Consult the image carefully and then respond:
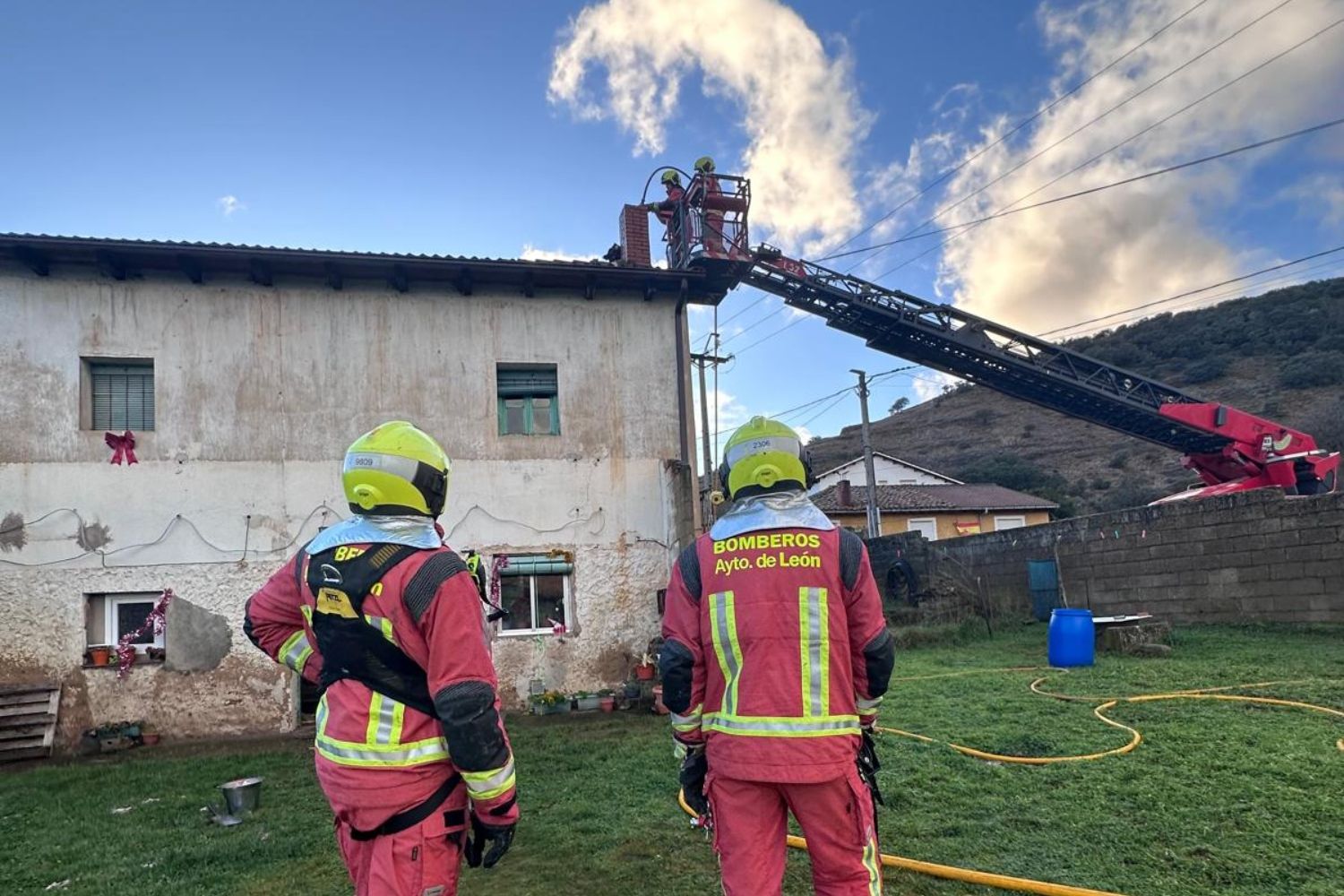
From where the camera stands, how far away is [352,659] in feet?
7.82

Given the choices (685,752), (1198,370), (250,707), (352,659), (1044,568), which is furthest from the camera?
(1198,370)

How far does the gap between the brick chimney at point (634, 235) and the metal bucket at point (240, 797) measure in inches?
301

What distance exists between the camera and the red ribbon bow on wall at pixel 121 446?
868 centimetres

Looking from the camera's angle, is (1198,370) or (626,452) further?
(1198,370)

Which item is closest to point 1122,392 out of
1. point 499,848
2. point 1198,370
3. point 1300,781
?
point 1300,781

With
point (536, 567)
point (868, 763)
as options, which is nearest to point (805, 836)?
point (868, 763)

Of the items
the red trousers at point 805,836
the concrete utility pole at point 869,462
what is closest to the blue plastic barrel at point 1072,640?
the red trousers at point 805,836

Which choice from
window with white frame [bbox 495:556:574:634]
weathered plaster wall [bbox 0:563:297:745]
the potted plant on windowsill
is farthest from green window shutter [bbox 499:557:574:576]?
weathered plaster wall [bbox 0:563:297:745]

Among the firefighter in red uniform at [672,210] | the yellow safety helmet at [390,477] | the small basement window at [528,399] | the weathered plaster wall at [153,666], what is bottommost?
the weathered plaster wall at [153,666]

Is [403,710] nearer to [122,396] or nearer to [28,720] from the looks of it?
[28,720]

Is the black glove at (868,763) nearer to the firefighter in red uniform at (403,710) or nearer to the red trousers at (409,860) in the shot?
the firefighter in red uniform at (403,710)

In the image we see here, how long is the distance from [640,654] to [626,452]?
2530 mm

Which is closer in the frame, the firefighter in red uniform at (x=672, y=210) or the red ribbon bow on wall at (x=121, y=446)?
the red ribbon bow on wall at (x=121, y=446)

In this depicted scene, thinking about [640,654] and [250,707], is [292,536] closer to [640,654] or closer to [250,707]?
[250,707]
